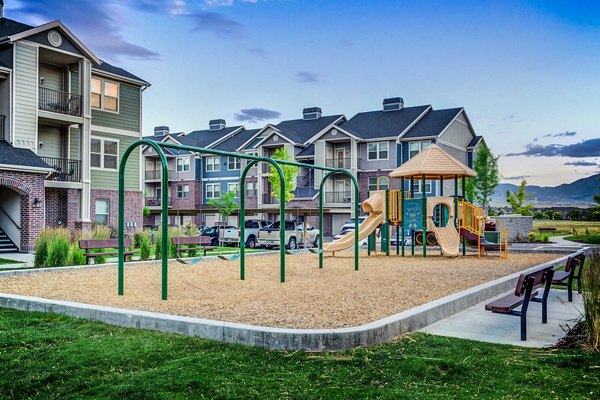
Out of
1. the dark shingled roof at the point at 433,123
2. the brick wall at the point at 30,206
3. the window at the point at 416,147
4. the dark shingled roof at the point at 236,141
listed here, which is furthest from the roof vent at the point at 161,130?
the brick wall at the point at 30,206

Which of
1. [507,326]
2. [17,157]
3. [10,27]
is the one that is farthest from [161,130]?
[507,326]

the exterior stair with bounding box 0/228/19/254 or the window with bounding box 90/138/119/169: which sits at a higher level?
the window with bounding box 90/138/119/169

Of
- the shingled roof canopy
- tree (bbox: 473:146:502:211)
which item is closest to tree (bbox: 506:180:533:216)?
tree (bbox: 473:146:502:211)

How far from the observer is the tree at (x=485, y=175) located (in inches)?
1972

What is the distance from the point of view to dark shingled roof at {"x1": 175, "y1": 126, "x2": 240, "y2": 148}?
5860 centimetres

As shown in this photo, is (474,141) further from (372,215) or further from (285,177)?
(372,215)

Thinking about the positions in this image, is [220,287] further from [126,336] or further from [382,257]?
[382,257]

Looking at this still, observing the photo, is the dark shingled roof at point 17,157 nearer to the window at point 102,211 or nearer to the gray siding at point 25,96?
the gray siding at point 25,96

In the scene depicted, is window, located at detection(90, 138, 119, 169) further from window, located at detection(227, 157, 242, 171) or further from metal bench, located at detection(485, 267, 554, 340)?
metal bench, located at detection(485, 267, 554, 340)

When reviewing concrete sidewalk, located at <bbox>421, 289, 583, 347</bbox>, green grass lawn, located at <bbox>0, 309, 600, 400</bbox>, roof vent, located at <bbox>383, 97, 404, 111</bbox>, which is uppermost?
roof vent, located at <bbox>383, 97, 404, 111</bbox>

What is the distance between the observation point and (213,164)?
5719 centimetres

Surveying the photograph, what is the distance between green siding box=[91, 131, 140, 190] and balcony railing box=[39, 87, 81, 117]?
218cm

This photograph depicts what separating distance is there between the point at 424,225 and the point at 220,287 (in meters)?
10.6

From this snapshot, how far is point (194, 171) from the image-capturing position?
58219 millimetres
